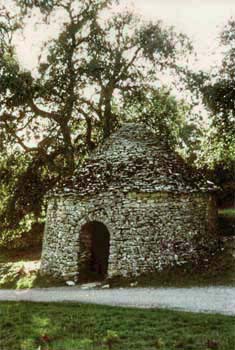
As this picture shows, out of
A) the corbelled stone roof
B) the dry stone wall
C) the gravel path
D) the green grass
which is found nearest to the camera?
the green grass

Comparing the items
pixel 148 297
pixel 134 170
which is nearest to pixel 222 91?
pixel 134 170

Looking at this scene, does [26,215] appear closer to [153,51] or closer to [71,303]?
[153,51]

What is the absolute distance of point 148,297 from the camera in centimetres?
1202

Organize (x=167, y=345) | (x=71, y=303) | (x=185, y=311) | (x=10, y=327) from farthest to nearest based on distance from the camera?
(x=71, y=303), (x=185, y=311), (x=10, y=327), (x=167, y=345)

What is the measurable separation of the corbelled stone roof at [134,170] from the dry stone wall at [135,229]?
0.33 meters

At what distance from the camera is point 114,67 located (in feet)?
77.8

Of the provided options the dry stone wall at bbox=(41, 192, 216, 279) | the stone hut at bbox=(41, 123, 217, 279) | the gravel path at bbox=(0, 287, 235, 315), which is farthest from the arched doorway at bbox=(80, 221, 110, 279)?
the gravel path at bbox=(0, 287, 235, 315)

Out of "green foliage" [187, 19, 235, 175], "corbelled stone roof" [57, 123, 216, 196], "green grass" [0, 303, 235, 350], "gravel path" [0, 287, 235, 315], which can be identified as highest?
"green foliage" [187, 19, 235, 175]

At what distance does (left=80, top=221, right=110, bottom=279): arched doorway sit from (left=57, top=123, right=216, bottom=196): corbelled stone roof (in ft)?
5.39

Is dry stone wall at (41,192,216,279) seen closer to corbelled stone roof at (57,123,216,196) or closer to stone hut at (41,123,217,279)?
stone hut at (41,123,217,279)

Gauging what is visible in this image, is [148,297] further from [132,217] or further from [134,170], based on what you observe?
[134,170]

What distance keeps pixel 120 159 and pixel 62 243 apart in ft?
13.7

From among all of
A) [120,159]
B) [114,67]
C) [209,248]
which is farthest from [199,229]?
[114,67]

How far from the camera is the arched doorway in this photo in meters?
16.7
